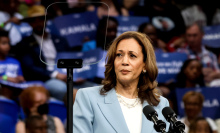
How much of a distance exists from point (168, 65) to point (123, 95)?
3.61 meters

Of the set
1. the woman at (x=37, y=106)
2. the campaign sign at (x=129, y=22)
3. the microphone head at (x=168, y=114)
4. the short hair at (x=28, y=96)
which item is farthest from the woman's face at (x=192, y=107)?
the microphone head at (x=168, y=114)

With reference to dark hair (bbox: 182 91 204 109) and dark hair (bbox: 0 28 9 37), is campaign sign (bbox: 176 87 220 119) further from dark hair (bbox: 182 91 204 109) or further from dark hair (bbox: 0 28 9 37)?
dark hair (bbox: 0 28 9 37)

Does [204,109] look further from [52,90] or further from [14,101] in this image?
[14,101]

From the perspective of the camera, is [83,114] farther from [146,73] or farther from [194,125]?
[194,125]

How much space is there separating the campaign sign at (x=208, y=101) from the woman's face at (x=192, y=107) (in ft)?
0.21

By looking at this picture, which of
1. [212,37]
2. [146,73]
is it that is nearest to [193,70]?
[212,37]

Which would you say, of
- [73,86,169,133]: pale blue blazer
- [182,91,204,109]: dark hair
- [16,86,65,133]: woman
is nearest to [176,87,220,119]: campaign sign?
[182,91,204,109]: dark hair

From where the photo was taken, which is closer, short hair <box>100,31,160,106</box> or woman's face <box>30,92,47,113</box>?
short hair <box>100,31,160,106</box>

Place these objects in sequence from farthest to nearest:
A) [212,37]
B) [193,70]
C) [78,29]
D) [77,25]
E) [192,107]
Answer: [212,37]
[193,70]
[192,107]
[77,25]
[78,29]

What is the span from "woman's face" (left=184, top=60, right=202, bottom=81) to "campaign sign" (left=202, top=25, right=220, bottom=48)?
46cm

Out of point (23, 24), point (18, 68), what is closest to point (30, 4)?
point (23, 24)

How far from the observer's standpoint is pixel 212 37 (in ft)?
20.6

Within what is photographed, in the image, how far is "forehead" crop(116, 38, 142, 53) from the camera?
2227 mm

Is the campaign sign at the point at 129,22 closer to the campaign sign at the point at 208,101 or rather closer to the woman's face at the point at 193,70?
the woman's face at the point at 193,70
